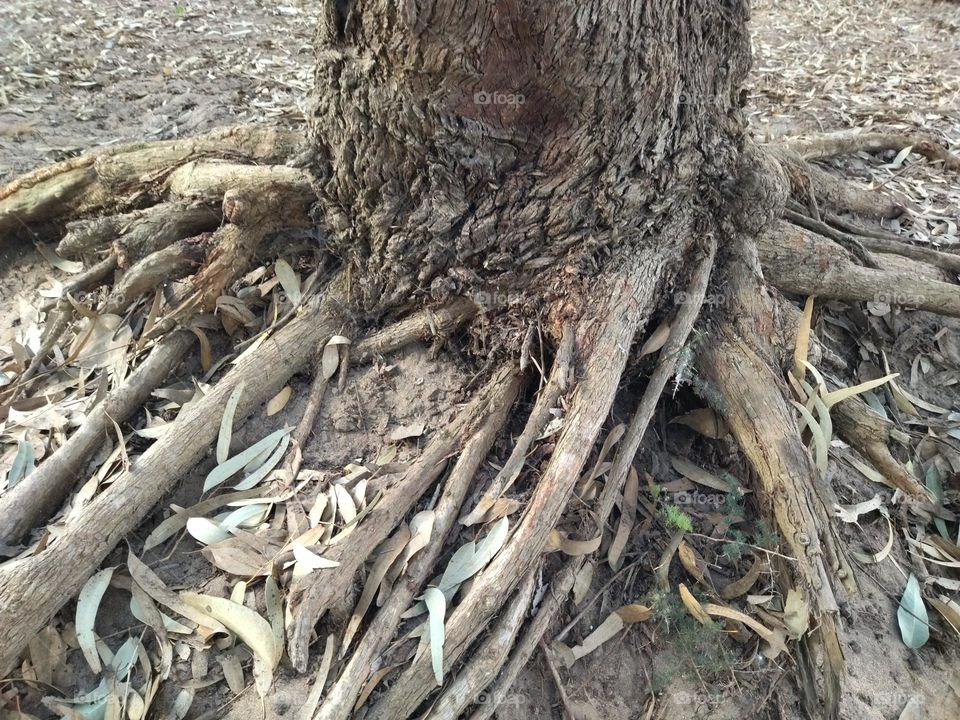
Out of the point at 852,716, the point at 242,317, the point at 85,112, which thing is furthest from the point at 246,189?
the point at 852,716

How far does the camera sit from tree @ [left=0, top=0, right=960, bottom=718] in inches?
72.2

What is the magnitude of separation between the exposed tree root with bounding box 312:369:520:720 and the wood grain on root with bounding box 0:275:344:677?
0.62m

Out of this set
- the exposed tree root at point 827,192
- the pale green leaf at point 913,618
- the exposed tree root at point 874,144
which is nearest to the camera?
the pale green leaf at point 913,618

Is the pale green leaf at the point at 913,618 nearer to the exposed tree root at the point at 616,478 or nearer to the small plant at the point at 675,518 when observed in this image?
the small plant at the point at 675,518

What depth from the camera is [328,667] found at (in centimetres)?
175

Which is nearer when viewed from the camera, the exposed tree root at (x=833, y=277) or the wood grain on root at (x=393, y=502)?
the wood grain on root at (x=393, y=502)

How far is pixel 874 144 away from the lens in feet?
12.2

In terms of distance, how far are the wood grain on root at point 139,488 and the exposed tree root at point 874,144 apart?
8.63 feet

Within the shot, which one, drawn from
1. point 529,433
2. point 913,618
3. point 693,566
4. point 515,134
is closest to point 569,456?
point 529,433

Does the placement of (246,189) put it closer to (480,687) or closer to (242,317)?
(242,317)

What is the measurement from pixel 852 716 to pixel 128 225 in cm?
294

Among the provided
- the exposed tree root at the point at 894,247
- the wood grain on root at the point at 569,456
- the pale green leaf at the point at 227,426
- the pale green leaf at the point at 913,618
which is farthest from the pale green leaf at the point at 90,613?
the exposed tree root at the point at 894,247

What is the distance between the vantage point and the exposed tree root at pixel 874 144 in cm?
354

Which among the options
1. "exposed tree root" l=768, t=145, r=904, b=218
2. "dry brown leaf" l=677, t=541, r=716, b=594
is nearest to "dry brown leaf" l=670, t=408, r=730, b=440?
"dry brown leaf" l=677, t=541, r=716, b=594
